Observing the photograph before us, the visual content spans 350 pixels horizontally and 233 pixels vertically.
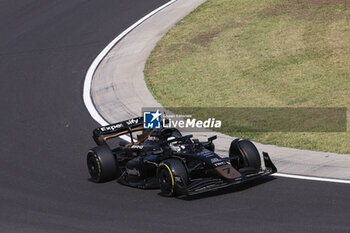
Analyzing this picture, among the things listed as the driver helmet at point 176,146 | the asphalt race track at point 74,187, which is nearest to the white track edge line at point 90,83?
the asphalt race track at point 74,187

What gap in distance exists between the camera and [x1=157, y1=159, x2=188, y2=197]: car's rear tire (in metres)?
13.1

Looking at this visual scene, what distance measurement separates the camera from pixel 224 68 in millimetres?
23047

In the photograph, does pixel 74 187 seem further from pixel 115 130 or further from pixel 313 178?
pixel 313 178

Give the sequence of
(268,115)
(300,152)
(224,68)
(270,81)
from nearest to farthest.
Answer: (300,152)
(268,115)
(270,81)
(224,68)

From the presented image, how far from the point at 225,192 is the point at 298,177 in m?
1.76

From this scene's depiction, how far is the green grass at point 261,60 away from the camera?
1975 cm

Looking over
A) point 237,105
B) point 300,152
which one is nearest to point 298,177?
point 300,152

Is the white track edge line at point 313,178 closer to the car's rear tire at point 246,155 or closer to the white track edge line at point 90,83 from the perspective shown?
the white track edge line at point 90,83

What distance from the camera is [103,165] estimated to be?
580 inches

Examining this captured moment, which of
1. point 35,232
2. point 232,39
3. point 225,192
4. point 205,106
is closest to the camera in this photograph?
point 35,232

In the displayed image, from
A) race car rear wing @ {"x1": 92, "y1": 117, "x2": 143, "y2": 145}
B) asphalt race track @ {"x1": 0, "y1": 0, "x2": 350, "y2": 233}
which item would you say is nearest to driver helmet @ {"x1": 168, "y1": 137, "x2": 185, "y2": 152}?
asphalt race track @ {"x1": 0, "y1": 0, "x2": 350, "y2": 233}

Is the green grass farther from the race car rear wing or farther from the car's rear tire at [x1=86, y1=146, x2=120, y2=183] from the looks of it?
the car's rear tire at [x1=86, y1=146, x2=120, y2=183]

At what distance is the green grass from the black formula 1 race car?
2.51m

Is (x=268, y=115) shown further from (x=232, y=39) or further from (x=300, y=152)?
(x=232, y=39)
